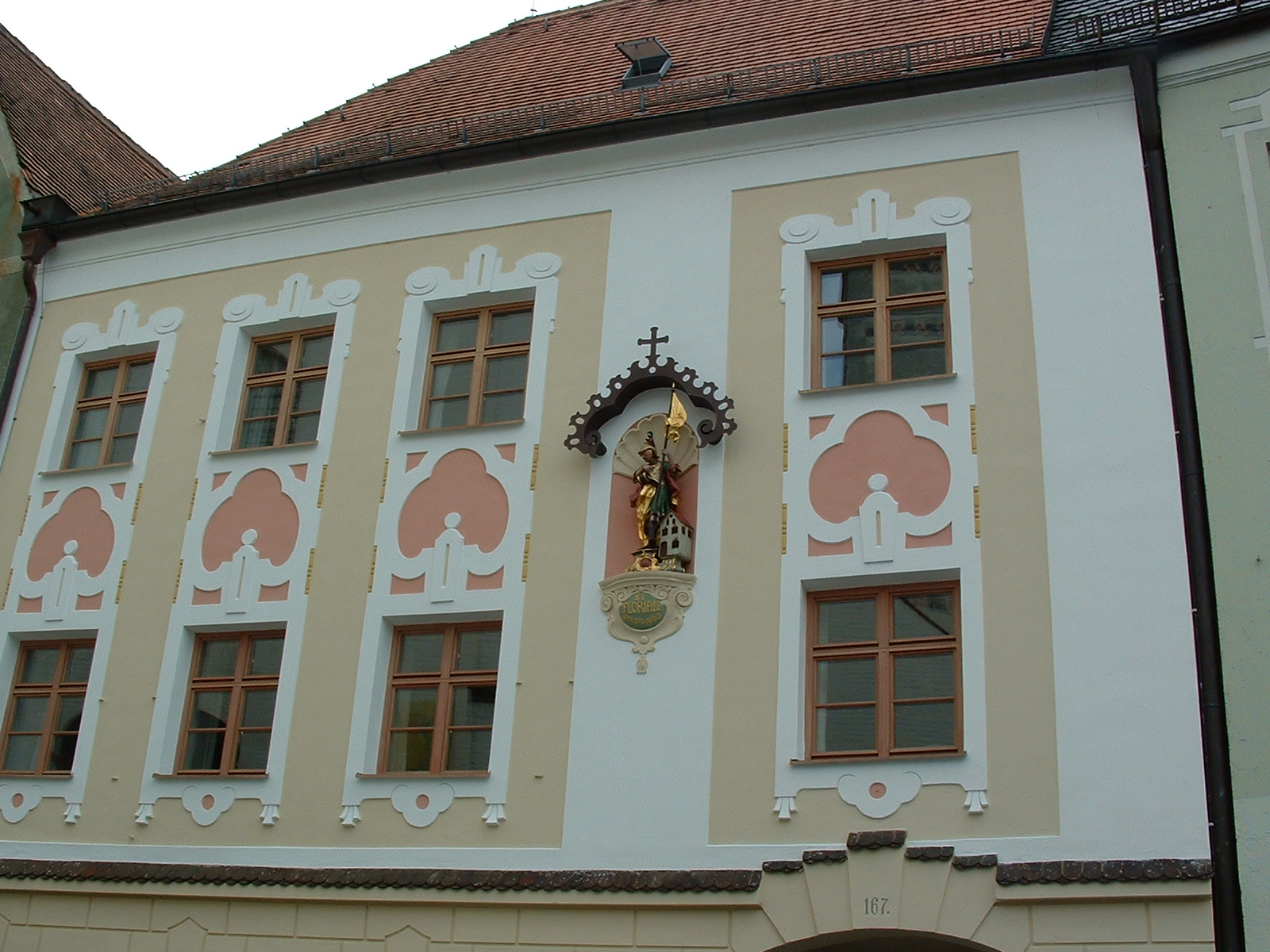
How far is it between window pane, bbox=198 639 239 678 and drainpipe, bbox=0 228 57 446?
3.86m

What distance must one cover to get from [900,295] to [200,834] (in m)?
7.16

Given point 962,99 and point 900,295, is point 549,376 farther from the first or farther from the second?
point 962,99

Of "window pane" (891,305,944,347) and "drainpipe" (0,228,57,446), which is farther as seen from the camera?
"drainpipe" (0,228,57,446)

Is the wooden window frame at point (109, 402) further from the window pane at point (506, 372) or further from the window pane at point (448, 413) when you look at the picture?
the window pane at point (506, 372)

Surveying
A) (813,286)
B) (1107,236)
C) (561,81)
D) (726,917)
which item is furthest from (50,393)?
(1107,236)

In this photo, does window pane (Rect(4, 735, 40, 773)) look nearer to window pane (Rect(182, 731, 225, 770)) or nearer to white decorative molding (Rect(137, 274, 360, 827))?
white decorative molding (Rect(137, 274, 360, 827))

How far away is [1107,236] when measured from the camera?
12148 millimetres

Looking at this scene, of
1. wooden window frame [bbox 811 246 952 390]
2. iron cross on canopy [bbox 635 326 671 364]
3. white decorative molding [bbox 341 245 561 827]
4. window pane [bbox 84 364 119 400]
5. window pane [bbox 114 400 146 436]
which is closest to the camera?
white decorative molding [bbox 341 245 561 827]

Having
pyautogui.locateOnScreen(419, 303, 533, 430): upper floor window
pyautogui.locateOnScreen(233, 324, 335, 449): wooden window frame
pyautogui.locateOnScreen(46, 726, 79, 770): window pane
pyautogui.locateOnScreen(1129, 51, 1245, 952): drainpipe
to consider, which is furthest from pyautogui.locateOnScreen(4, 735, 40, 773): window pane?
pyautogui.locateOnScreen(1129, 51, 1245, 952): drainpipe

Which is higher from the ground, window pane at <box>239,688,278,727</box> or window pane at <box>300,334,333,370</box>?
window pane at <box>300,334,333,370</box>

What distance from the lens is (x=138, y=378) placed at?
15.4 metres

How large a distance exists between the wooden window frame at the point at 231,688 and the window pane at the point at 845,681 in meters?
4.56

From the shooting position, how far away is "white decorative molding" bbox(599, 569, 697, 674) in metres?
12.0

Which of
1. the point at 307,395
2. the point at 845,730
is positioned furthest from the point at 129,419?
the point at 845,730
